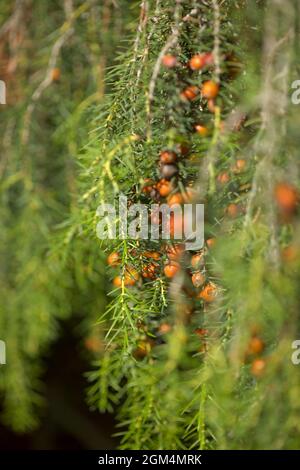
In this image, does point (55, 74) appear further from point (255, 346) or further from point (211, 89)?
point (255, 346)

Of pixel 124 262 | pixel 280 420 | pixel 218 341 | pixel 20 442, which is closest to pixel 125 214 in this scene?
pixel 124 262

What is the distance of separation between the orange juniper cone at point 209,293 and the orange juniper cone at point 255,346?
0.30 ft

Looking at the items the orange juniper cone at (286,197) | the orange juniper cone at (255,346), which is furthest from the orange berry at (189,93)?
the orange juniper cone at (255,346)

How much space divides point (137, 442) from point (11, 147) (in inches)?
24.5

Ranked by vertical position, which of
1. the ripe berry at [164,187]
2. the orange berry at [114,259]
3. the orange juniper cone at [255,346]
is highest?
the ripe berry at [164,187]

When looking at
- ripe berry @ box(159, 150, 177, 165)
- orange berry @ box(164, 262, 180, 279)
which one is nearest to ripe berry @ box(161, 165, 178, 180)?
ripe berry @ box(159, 150, 177, 165)

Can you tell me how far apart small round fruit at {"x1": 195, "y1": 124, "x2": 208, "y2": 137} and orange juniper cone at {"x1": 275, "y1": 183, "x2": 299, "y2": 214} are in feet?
0.35

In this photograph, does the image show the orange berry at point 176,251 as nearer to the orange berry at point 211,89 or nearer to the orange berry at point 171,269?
the orange berry at point 171,269

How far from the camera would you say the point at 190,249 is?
0.69m

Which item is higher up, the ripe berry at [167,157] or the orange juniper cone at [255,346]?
the ripe berry at [167,157]

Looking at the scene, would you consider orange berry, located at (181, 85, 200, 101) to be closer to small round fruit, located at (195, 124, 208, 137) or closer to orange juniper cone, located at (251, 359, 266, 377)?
small round fruit, located at (195, 124, 208, 137)

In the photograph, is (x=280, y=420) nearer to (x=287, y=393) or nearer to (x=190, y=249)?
(x=287, y=393)

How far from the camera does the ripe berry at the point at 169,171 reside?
631mm

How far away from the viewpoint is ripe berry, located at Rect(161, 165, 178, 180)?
631 mm
